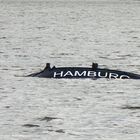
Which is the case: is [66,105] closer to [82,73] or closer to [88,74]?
[88,74]

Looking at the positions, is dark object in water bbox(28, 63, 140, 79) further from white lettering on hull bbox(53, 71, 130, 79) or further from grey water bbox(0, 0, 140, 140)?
grey water bbox(0, 0, 140, 140)

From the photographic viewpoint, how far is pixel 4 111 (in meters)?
11.5

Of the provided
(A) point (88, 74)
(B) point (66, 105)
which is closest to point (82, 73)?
(A) point (88, 74)

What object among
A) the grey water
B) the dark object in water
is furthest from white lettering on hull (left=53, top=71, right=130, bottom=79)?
the grey water

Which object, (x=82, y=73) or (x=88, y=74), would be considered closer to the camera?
(x=88, y=74)

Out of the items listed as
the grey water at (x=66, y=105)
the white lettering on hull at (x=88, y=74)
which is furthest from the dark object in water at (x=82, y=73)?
the grey water at (x=66, y=105)

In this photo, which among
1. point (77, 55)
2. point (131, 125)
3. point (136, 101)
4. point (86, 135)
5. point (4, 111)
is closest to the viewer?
point (86, 135)

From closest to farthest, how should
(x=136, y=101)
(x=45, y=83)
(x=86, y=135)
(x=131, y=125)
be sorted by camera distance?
(x=86, y=135)
(x=131, y=125)
(x=136, y=101)
(x=45, y=83)

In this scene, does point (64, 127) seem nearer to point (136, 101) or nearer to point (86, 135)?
point (86, 135)

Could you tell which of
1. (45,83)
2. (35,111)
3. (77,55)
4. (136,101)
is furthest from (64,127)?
(77,55)

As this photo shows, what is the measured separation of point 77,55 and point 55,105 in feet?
33.9

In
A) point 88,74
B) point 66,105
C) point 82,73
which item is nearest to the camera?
point 66,105

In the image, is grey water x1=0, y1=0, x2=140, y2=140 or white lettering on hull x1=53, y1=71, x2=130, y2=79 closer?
grey water x1=0, y1=0, x2=140, y2=140

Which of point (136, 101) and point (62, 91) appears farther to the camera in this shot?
point (62, 91)
